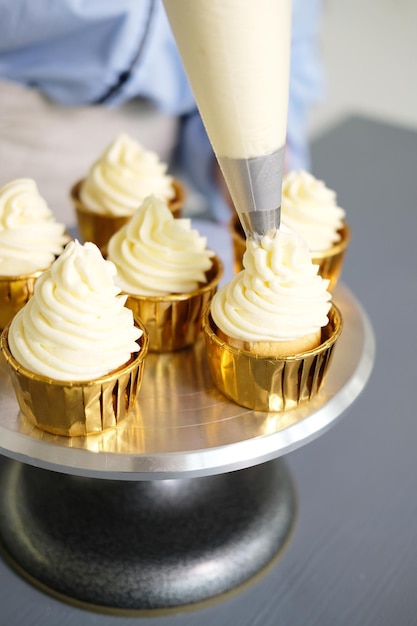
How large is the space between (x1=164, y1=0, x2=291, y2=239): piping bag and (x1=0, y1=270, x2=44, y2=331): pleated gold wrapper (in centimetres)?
28

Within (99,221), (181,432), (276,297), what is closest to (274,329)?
(276,297)

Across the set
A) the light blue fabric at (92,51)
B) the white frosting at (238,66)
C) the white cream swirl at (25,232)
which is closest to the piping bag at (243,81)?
the white frosting at (238,66)

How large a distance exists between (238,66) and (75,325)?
29 cm

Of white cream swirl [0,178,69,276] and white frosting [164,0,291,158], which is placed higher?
white frosting [164,0,291,158]

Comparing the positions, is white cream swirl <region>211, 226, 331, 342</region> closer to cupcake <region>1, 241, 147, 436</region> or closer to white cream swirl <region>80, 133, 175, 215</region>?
cupcake <region>1, 241, 147, 436</region>

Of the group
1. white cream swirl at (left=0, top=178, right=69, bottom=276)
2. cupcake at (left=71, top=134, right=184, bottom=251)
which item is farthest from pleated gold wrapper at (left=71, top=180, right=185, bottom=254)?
white cream swirl at (left=0, top=178, right=69, bottom=276)

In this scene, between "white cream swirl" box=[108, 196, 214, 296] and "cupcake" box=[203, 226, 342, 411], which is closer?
"cupcake" box=[203, 226, 342, 411]

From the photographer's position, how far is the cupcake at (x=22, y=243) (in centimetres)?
93

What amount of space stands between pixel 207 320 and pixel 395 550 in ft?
1.12

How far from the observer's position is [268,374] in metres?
0.82

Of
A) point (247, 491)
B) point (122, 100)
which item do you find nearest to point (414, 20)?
point (122, 100)

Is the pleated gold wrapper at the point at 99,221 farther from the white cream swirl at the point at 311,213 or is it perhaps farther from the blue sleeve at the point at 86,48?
the blue sleeve at the point at 86,48

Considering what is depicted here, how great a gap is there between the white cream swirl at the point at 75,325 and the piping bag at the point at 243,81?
164mm

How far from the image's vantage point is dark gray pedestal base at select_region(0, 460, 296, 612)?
2.85 feet
